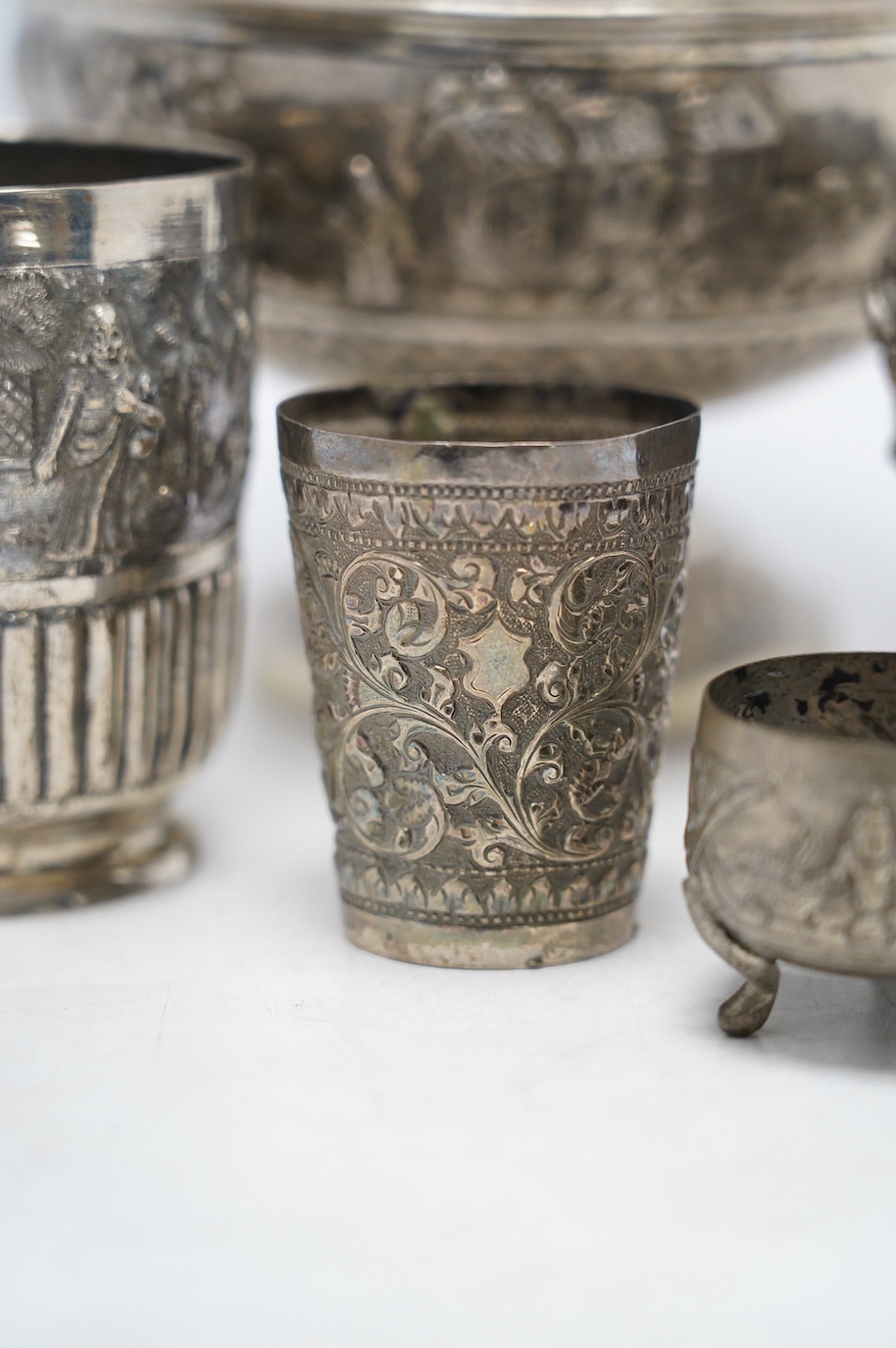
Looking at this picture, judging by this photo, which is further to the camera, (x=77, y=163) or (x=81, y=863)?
(x=77, y=163)

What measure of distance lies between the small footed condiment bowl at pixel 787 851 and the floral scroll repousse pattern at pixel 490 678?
9cm

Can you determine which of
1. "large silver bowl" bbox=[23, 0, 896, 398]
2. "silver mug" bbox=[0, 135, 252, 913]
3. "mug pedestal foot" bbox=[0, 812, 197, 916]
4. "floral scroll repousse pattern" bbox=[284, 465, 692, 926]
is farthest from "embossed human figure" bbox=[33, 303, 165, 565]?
"large silver bowl" bbox=[23, 0, 896, 398]

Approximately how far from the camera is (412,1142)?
1.06 m

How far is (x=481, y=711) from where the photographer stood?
3.84ft

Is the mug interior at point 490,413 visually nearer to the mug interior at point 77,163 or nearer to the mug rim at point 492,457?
the mug rim at point 492,457

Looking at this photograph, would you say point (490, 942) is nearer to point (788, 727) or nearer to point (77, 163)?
point (788, 727)

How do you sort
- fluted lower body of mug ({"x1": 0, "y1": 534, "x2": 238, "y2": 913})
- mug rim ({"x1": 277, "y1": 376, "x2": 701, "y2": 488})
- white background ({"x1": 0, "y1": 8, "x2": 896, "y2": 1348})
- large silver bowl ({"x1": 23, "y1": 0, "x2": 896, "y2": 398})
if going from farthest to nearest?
large silver bowl ({"x1": 23, "y1": 0, "x2": 896, "y2": 398}), fluted lower body of mug ({"x1": 0, "y1": 534, "x2": 238, "y2": 913}), mug rim ({"x1": 277, "y1": 376, "x2": 701, "y2": 488}), white background ({"x1": 0, "y1": 8, "x2": 896, "y2": 1348})

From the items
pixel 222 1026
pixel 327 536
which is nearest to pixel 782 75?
pixel 327 536

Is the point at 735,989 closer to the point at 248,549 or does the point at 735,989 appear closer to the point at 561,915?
the point at 561,915

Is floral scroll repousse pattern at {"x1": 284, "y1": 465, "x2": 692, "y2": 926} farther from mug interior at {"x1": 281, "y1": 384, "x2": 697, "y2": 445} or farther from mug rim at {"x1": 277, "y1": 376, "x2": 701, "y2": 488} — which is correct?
mug interior at {"x1": 281, "y1": 384, "x2": 697, "y2": 445}

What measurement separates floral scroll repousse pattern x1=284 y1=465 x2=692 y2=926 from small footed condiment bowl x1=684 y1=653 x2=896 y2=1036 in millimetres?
89

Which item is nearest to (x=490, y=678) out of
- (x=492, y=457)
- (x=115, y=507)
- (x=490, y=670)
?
(x=490, y=670)

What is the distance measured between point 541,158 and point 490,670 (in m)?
0.46

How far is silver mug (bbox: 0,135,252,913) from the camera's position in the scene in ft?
3.93
